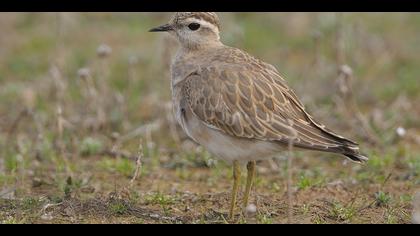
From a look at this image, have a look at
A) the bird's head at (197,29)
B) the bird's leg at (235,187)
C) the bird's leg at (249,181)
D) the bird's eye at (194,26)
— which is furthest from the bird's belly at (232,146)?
the bird's eye at (194,26)

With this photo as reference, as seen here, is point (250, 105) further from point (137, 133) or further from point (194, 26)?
point (137, 133)

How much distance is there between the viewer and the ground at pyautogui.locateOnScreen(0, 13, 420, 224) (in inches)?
297

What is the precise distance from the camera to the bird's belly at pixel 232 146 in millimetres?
7082

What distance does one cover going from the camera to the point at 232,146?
711 cm

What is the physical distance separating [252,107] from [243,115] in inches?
5.4

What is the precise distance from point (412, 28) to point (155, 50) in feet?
16.8

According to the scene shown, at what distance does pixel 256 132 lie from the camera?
702 cm

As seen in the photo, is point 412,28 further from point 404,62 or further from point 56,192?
point 56,192

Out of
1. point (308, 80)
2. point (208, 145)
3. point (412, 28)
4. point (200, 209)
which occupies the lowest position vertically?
point (200, 209)

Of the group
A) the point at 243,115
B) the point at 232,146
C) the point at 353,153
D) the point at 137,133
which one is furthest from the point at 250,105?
the point at 137,133

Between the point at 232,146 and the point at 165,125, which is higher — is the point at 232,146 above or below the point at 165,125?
below

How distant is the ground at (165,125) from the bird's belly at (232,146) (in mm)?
550

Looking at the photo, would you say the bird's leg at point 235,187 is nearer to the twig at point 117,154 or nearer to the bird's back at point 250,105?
the bird's back at point 250,105

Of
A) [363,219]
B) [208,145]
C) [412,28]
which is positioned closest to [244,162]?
[208,145]
